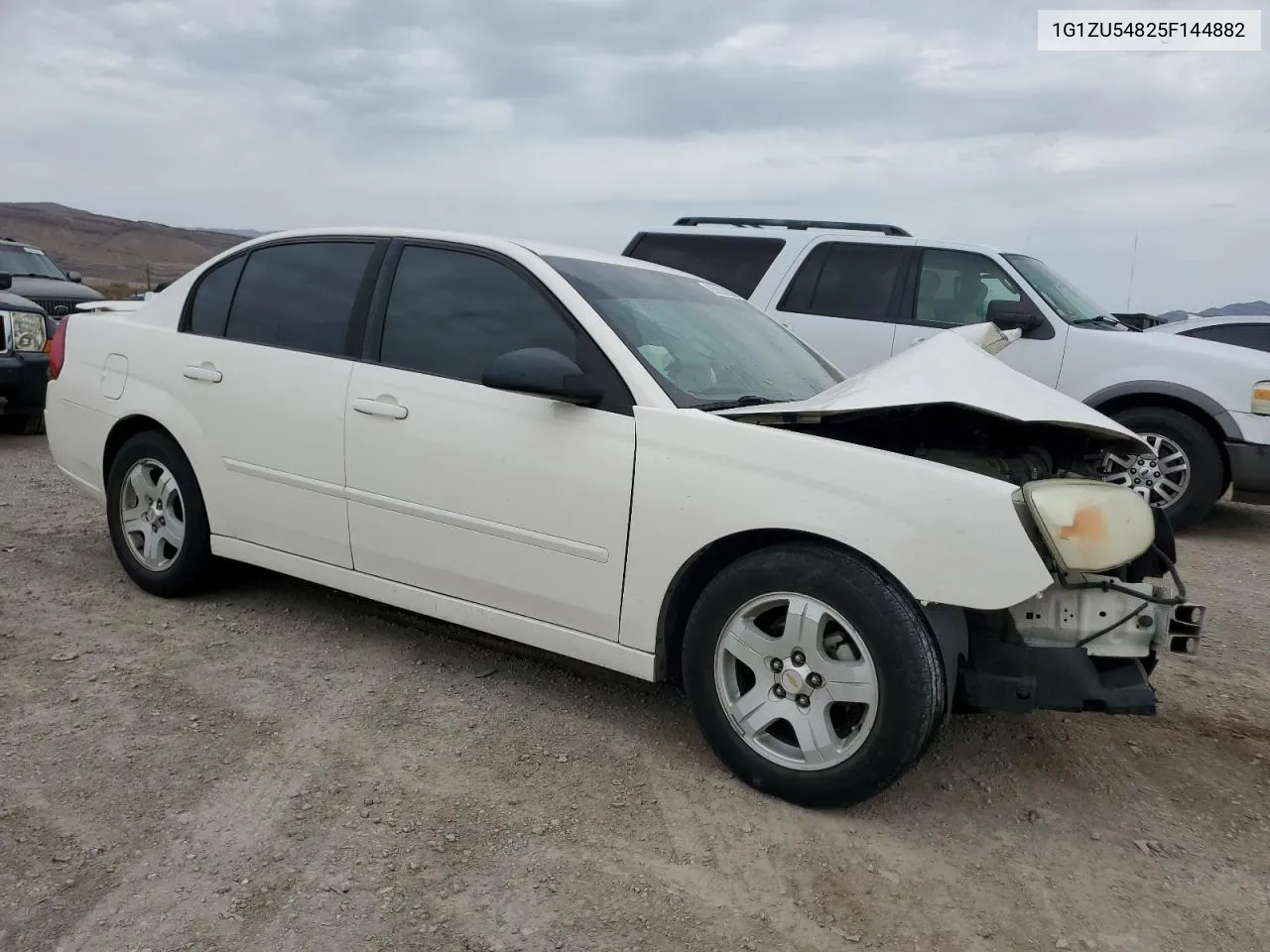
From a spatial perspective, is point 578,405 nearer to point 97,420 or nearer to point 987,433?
point 987,433

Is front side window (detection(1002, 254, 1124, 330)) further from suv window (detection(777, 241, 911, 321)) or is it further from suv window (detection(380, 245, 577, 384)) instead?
suv window (detection(380, 245, 577, 384))

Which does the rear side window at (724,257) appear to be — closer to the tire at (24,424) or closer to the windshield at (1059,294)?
the windshield at (1059,294)

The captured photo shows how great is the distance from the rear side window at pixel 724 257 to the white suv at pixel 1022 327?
0.01 m

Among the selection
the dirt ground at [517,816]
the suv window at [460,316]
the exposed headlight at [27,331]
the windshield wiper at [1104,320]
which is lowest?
the dirt ground at [517,816]

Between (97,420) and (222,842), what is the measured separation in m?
2.74

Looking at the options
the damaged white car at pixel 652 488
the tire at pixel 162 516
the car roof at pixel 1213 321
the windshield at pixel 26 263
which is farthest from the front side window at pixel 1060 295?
the windshield at pixel 26 263

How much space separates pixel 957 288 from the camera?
7.64 metres

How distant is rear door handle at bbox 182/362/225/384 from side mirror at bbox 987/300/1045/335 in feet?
16.1

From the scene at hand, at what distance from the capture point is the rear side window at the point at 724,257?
8.09 meters

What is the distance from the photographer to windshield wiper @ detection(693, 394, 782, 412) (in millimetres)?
3383

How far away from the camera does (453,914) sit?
8.07 feet

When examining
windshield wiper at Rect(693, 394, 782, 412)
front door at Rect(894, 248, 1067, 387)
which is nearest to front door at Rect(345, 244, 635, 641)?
windshield wiper at Rect(693, 394, 782, 412)

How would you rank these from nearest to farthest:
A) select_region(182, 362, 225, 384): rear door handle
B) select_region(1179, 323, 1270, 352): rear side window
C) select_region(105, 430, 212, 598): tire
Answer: select_region(182, 362, 225, 384): rear door handle → select_region(105, 430, 212, 598): tire → select_region(1179, 323, 1270, 352): rear side window

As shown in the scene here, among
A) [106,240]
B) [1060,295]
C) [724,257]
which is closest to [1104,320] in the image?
[1060,295]
